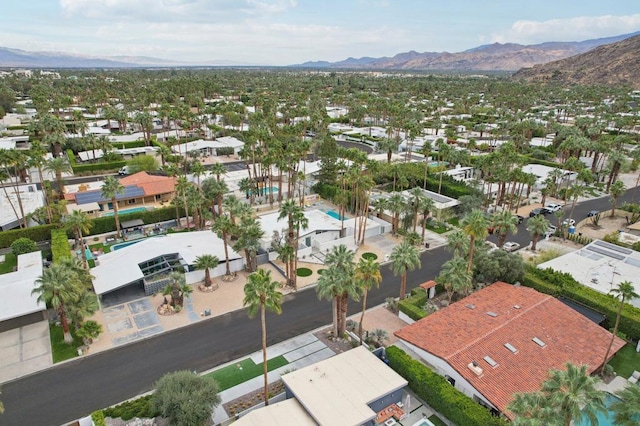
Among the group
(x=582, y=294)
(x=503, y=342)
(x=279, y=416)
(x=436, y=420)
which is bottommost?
(x=436, y=420)

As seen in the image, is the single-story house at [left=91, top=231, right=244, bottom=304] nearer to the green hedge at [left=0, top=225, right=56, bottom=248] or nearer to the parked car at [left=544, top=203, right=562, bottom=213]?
the green hedge at [left=0, top=225, right=56, bottom=248]

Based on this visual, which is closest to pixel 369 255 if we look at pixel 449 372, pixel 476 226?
pixel 476 226

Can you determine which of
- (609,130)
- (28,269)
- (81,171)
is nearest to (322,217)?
(28,269)

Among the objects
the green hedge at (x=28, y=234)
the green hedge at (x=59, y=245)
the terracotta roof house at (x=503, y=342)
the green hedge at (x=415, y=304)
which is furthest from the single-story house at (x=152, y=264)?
the terracotta roof house at (x=503, y=342)

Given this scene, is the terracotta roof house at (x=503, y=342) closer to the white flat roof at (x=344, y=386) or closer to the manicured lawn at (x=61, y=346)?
the white flat roof at (x=344, y=386)

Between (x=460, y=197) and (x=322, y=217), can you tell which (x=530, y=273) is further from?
(x=322, y=217)

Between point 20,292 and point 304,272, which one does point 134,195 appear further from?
point 304,272
